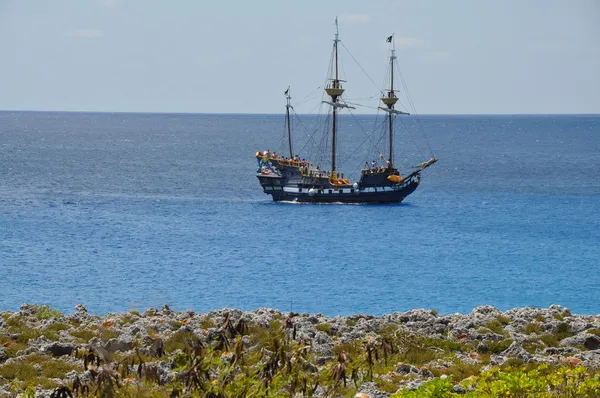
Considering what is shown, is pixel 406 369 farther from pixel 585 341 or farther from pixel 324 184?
pixel 324 184

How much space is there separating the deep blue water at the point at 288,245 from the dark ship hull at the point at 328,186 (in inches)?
60.0

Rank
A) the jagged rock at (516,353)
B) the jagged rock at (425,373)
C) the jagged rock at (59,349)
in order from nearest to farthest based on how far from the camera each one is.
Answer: the jagged rock at (425,373)
the jagged rock at (516,353)
the jagged rock at (59,349)

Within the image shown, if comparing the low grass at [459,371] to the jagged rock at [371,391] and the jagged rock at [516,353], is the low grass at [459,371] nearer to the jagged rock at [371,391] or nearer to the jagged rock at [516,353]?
the jagged rock at [516,353]

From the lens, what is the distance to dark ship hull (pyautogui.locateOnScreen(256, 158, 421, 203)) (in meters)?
77.1

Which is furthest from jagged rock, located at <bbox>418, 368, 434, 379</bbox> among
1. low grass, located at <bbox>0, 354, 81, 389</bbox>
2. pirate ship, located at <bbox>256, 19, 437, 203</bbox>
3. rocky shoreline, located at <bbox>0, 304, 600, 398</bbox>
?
pirate ship, located at <bbox>256, 19, 437, 203</bbox>

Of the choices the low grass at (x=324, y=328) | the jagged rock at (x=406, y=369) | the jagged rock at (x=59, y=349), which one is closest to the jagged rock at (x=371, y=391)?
the jagged rock at (x=406, y=369)

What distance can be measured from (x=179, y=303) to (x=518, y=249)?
2680 cm

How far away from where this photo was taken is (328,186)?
7725 cm

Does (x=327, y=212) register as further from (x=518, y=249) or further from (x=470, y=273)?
(x=470, y=273)

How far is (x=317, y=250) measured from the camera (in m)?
54.3

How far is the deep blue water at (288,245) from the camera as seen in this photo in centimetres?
4006

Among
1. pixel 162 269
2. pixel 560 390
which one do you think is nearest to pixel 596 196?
pixel 162 269

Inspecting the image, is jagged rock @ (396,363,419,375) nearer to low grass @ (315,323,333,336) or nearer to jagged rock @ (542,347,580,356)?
jagged rock @ (542,347,580,356)

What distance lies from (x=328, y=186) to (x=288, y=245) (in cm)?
2192
